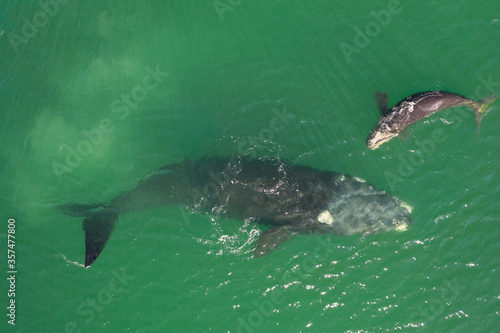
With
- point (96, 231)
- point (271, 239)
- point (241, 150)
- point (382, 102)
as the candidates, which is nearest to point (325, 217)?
point (271, 239)

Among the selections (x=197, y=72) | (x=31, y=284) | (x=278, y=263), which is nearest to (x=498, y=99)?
(x=278, y=263)

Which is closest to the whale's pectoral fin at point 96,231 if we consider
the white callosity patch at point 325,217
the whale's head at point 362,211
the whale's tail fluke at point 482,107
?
the white callosity patch at point 325,217

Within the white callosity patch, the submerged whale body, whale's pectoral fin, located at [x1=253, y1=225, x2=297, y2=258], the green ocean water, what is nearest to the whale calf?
the green ocean water

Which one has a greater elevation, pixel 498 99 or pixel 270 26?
pixel 270 26

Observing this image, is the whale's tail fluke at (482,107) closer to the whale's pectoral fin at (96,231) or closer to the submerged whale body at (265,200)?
the submerged whale body at (265,200)

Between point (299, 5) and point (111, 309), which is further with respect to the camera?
point (299, 5)

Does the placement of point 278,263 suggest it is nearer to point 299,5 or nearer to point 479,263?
point 479,263

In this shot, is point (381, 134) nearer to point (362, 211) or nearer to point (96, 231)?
point (362, 211)
